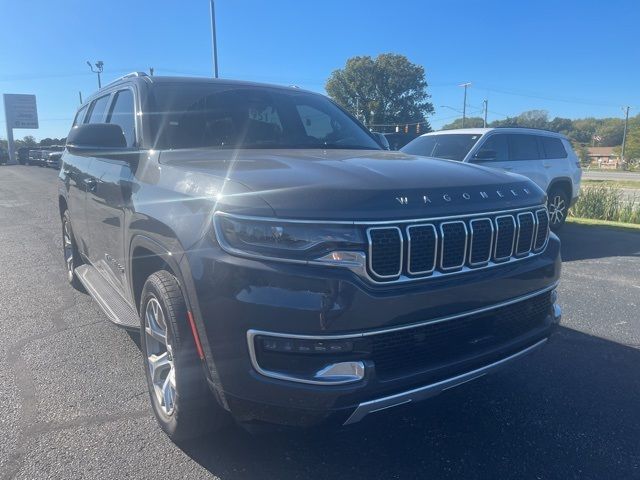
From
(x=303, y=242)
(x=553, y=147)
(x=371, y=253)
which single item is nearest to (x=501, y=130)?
(x=553, y=147)

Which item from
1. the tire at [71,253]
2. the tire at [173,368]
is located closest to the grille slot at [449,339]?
the tire at [173,368]

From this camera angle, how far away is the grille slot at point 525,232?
107 inches

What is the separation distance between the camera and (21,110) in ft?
198

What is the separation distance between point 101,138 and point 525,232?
2.61m

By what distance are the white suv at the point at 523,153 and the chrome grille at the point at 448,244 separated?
6.38m

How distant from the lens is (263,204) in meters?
2.18

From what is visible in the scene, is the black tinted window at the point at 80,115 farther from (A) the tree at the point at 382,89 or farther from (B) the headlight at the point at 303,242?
(A) the tree at the point at 382,89

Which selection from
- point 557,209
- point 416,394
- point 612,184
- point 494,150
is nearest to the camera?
point 416,394

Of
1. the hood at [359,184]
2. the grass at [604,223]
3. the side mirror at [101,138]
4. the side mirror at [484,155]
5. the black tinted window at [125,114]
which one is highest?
the black tinted window at [125,114]

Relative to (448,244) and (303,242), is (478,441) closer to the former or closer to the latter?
(448,244)

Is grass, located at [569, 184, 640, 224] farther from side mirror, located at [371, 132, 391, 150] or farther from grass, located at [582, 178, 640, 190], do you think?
side mirror, located at [371, 132, 391, 150]

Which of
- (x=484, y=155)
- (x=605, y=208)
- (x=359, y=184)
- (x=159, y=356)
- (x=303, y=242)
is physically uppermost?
(x=484, y=155)

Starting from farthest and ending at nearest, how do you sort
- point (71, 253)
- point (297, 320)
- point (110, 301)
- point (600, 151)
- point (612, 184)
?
point (600, 151) → point (612, 184) → point (71, 253) → point (110, 301) → point (297, 320)

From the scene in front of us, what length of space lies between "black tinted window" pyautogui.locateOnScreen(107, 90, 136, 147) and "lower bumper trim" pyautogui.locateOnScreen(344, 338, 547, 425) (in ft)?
7.62
